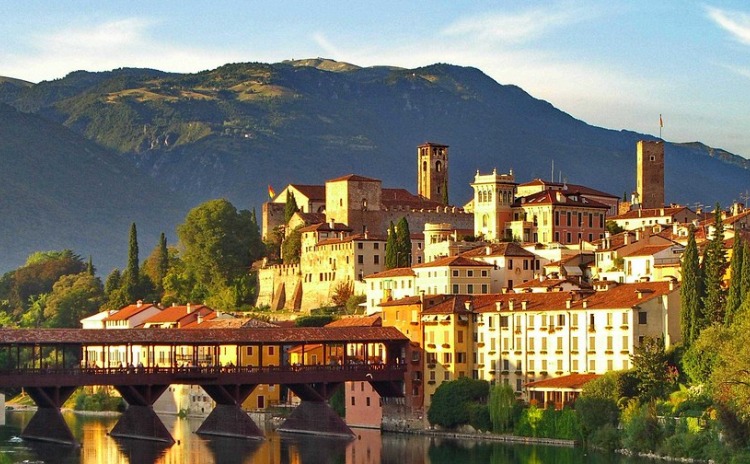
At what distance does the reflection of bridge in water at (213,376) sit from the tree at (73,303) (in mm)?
58270

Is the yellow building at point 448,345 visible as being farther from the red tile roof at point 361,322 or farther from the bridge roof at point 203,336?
the red tile roof at point 361,322

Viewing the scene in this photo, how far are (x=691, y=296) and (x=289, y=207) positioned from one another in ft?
253

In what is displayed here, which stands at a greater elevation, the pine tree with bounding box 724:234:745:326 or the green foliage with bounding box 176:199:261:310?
the green foliage with bounding box 176:199:261:310

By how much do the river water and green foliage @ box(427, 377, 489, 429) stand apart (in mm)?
1654

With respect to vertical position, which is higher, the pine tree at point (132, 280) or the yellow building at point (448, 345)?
the pine tree at point (132, 280)

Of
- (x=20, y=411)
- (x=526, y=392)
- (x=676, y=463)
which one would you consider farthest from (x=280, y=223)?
(x=676, y=463)

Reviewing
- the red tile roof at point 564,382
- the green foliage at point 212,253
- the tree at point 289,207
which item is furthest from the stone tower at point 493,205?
the red tile roof at point 564,382

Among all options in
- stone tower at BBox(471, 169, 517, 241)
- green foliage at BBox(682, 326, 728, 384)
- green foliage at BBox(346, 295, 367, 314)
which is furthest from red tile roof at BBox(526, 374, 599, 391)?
stone tower at BBox(471, 169, 517, 241)

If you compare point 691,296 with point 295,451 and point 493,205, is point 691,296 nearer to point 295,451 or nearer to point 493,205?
point 295,451

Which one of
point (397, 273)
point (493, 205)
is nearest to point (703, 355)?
point (397, 273)

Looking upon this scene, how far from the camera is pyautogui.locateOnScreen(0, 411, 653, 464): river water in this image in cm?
7875

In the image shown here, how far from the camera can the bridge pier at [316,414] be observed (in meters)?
94.1

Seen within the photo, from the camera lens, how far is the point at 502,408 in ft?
289

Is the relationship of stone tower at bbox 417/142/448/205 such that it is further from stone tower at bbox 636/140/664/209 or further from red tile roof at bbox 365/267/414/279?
red tile roof at bbox 365/267/414/279
